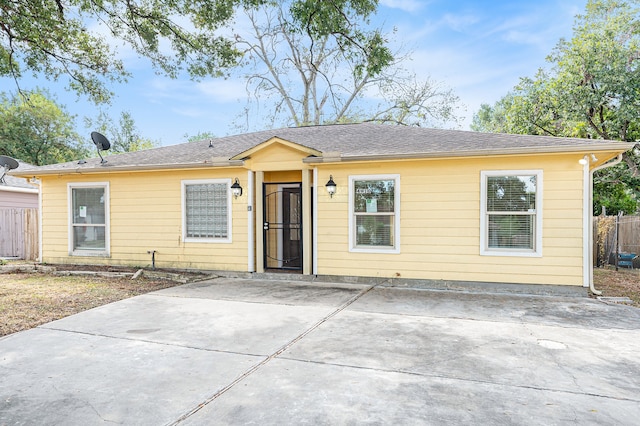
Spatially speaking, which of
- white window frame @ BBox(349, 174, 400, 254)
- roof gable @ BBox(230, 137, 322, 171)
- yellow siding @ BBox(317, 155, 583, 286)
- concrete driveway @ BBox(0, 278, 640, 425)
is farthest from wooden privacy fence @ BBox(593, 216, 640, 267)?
roof gable @ BBox(230, 137, 322, 171)

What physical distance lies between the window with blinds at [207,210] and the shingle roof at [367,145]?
0.60 meters

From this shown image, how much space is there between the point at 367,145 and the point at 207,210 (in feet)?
12.4

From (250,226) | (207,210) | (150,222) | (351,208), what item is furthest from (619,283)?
(150,222)

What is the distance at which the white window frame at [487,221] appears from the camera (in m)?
6.32

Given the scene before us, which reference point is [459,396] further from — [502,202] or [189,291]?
[189,291]

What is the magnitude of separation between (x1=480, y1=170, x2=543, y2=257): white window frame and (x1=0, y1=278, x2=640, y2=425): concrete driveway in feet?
3.77

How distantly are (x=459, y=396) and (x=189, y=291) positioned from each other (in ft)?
16.8

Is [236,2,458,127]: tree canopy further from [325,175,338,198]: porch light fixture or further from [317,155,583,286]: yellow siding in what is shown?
[317,155,583,286]: yellow siding

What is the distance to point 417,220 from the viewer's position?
6.95 metres

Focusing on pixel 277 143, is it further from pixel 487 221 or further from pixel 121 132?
pixel 121 132

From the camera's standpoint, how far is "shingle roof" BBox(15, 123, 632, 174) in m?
6.29

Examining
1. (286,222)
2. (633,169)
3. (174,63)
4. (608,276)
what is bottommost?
(608,276)

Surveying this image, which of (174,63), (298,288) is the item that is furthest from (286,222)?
(174,63)

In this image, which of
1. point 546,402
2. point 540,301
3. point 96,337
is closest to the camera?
point 546,402
